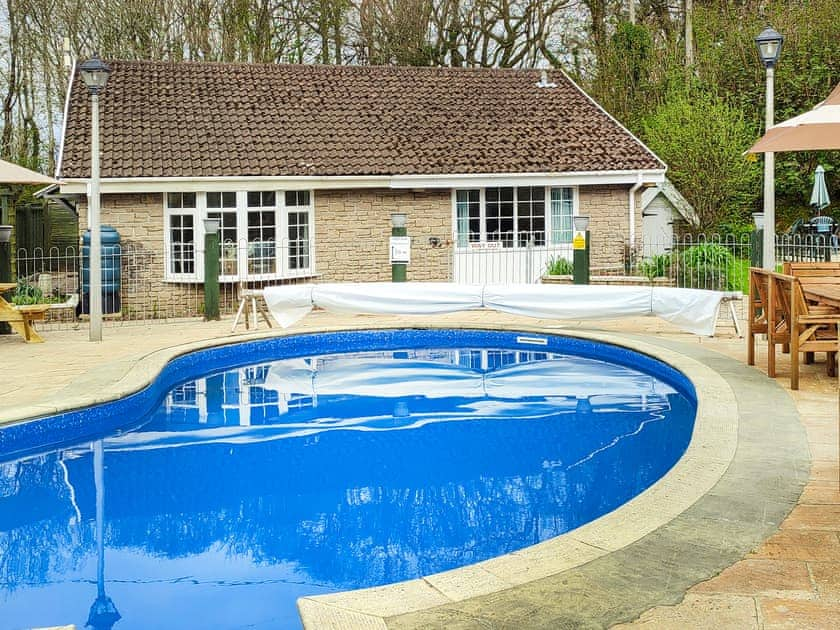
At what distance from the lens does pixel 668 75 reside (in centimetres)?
2662

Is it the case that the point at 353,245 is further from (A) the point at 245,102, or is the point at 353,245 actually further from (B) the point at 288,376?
(B) the point at 288,376

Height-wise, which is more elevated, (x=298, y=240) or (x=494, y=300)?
(x=298, y=240)

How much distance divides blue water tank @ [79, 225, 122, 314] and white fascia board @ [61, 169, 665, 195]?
90 cm

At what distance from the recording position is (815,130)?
7785mm

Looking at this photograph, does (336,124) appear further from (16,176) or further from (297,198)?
(16,176)

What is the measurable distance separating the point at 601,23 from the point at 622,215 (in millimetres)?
13141

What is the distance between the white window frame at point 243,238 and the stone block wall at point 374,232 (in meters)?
0.22

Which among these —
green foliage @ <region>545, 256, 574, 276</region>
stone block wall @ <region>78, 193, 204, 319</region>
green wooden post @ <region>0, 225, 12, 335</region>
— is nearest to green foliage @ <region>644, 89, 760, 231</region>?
green foliage @ <region>545, 256, 574, 276</region>

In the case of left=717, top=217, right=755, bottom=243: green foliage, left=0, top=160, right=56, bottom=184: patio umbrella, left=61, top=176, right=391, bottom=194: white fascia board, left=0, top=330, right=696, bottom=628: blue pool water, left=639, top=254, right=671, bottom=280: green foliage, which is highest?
left=61, top=176, right=391, bottom=194: white fascia board

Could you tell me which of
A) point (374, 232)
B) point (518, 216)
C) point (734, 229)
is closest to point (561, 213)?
point (518, 216)

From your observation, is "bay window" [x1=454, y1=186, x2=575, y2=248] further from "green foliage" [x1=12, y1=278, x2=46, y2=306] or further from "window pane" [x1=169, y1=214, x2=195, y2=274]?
"green foliage" [x1=12, y1=278, x2=46, y2=306]

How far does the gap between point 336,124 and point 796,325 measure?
12993 millimetres

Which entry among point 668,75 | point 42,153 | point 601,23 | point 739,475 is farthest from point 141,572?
point 601,23

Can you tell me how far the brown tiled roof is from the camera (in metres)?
18.3
